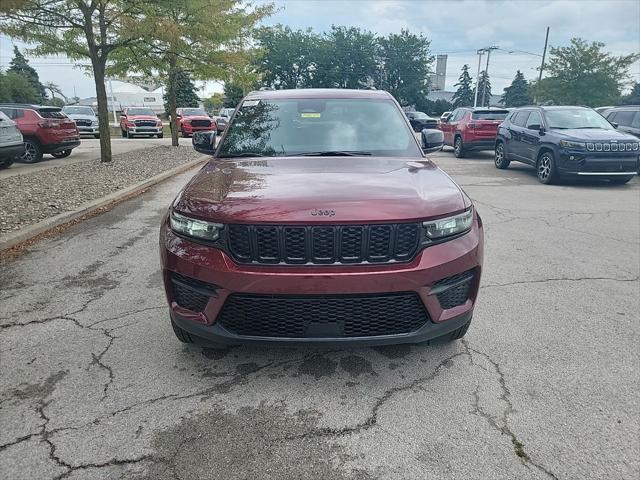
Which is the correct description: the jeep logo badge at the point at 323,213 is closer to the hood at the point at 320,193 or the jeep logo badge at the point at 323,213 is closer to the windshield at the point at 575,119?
the hood at the point at 320,193

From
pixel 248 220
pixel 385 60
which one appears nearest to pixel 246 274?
pixel 248 220

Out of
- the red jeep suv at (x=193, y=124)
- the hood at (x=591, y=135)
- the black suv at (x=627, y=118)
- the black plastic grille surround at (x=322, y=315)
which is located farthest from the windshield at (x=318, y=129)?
the red jeep suv at (x=193, y=124)

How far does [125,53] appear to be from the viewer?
1283 centimetres

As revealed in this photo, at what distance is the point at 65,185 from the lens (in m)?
8.72

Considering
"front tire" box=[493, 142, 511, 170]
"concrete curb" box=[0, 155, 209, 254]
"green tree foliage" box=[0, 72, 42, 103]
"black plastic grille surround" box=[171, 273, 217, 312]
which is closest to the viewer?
"black plastic grille surround" box=[171, 273, 217, 312]

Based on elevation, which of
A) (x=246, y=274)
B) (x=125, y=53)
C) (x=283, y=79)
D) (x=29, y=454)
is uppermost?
(x=283, y=79)

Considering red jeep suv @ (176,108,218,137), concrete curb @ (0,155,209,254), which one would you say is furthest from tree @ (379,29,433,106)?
concrete curb @ (0,155,209,254)

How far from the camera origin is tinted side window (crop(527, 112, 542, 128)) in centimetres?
1083

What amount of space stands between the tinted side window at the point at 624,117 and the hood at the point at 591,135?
2.44m

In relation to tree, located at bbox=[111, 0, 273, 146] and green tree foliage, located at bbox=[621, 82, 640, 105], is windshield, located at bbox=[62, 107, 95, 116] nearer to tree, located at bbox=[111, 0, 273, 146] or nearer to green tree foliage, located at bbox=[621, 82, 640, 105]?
tree, located at bbox=[111, 0, 273, 146]

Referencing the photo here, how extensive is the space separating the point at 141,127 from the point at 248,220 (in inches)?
927

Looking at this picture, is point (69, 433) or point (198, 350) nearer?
point (69, 433)

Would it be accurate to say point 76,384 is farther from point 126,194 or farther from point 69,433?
point 126,194

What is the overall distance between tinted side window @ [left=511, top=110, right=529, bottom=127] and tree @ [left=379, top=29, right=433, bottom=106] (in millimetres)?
60571
